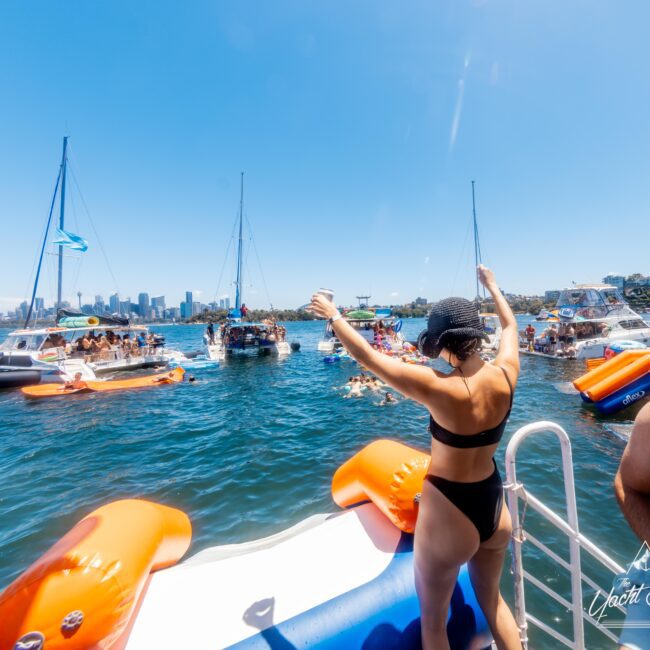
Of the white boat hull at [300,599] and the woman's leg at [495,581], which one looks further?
the white boat hull at [300,599]

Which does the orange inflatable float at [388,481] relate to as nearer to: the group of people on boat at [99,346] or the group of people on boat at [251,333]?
the group of people on boat at [99,346]

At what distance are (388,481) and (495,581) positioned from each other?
1012 mm

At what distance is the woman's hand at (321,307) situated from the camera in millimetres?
1839

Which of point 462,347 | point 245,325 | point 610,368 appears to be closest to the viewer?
point 462,347

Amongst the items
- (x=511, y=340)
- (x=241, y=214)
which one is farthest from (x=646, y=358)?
(x=241, y=214)

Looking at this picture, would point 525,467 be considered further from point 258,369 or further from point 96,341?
point 96,341

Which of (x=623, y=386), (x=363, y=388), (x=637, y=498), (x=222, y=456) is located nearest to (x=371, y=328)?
(x=363, y=388)

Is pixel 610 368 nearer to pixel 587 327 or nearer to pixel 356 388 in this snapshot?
pixel 356 388

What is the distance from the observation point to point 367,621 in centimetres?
201

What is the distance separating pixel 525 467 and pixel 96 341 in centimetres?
2470

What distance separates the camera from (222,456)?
8.12 metres

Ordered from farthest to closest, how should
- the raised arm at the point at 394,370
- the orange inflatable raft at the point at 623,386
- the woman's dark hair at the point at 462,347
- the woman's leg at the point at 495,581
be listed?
the orange inflatable raft at the point at 623,386
the woman's leg at the point at 495,581
the woman's dark hair at the point at 462,347
the raised arm at the point at 394,370

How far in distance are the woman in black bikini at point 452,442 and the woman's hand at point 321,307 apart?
0.19 feet

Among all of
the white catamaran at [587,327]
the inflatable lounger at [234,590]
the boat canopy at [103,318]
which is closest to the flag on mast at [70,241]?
the boat canopy at [103,318]
